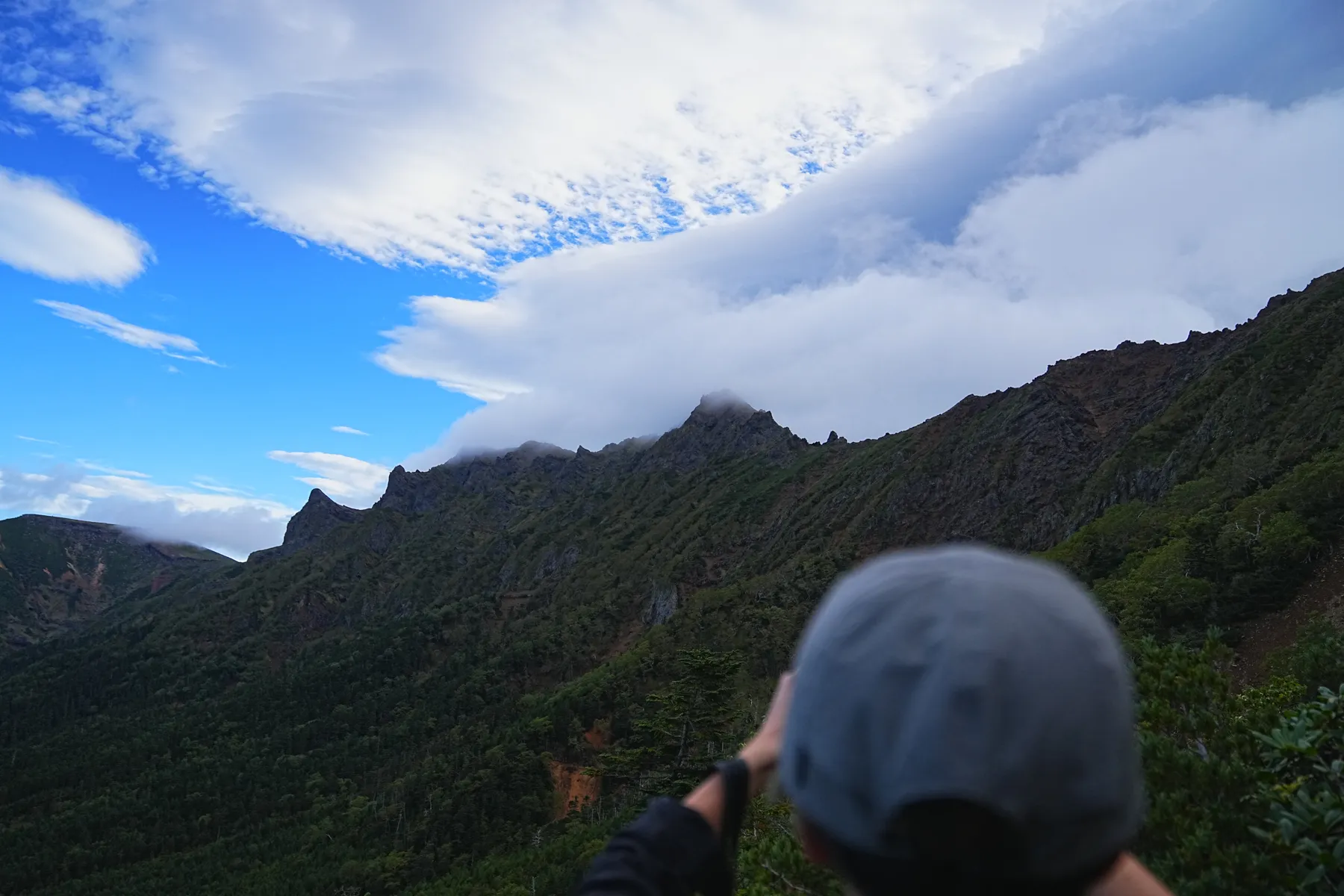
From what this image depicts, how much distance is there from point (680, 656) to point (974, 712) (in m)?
37.9

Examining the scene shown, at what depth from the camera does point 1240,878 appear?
8.34 ft

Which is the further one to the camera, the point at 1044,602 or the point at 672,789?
the point at 672,789

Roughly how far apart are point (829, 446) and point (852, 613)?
113472 millimetres

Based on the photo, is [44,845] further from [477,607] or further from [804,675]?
[804,675]

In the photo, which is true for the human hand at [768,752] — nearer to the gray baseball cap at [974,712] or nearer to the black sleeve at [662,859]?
the black sleeve at [662,859]

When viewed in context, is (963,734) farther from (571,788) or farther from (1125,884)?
(571,788)

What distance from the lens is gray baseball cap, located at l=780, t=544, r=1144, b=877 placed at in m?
0.97

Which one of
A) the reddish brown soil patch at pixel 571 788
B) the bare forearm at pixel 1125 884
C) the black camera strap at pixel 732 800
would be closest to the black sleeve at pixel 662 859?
the black camera strap at pixel 732 800

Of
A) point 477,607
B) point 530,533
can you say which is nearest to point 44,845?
point 477,607

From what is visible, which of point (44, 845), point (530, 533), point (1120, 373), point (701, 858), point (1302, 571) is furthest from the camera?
point (530, 533)

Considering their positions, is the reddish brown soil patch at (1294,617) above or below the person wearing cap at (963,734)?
below

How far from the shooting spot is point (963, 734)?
3.17 feet

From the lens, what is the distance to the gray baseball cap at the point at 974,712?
0.97 m

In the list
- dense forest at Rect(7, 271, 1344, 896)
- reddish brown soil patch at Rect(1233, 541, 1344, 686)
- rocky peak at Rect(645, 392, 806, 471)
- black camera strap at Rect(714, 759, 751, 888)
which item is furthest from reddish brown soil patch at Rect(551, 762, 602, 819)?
rocky peak at Rect(645, 392, 806, 471)
